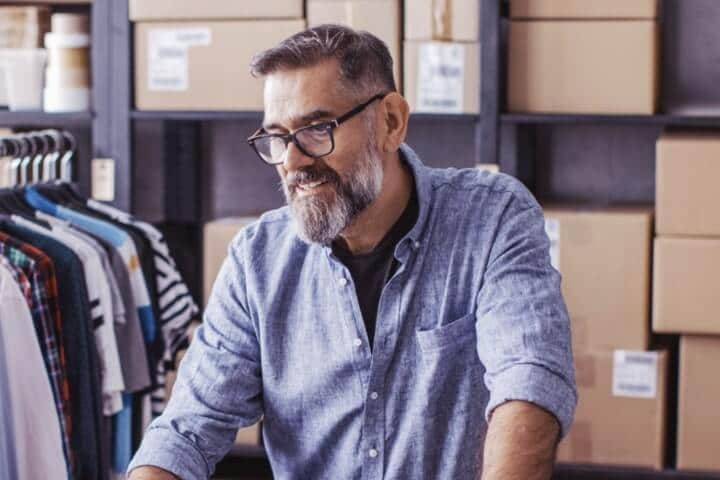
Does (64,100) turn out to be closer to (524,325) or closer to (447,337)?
(447,337)

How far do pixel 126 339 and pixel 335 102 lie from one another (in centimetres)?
125

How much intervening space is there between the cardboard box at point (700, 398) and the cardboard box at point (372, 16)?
0.95 metres

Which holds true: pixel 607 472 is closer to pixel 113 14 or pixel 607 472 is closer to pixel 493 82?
pixel 493 82

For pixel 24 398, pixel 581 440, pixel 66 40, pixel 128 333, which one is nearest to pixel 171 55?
pixel 66 40

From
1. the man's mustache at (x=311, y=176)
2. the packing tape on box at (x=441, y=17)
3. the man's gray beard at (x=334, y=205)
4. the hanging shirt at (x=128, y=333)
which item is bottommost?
the hanging shirt at (x=128, y=333)

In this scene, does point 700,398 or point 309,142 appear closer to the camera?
point 309,142

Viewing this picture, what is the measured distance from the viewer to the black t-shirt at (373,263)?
1713 millimetres

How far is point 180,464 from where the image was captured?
5.06 feet

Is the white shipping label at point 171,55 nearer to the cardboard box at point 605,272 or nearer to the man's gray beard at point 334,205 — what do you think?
the cardboard box at point 605,272

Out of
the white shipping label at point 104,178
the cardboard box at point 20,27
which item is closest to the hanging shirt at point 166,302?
the white shipping label at point 104,178

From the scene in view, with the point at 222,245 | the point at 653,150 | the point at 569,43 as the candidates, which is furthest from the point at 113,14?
the point at 653,150

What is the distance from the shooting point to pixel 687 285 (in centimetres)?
283

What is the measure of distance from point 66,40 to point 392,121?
1745 millimetres

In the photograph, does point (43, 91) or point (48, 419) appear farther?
point (43, 91)
